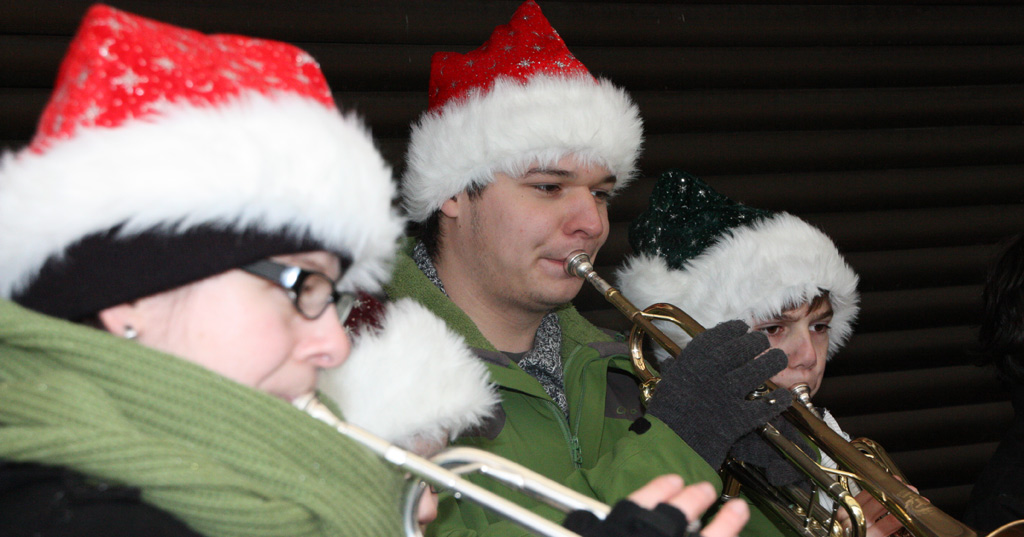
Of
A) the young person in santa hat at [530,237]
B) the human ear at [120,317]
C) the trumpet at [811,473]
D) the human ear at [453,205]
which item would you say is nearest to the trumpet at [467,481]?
the human ear at [120,317]

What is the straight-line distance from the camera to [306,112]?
3.01ft

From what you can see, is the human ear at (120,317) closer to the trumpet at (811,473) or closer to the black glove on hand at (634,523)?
the black glove on hand at (634,523)

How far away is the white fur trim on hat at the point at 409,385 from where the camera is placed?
3.49 feet

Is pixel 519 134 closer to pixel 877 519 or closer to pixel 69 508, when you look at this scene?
pixel 877 519

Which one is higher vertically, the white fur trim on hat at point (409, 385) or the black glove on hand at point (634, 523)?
the black glove on hand at point (634, 523)

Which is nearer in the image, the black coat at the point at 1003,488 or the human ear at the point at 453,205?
the black coat at the point at 1003,488

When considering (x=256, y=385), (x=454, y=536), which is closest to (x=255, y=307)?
(x=256, y=385)

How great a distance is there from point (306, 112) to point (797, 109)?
7.84ft

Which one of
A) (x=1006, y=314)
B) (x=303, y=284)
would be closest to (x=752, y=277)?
(x=1006, y=314)

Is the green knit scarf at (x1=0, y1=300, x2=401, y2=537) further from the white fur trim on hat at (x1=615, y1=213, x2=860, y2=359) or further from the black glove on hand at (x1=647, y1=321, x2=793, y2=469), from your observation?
the white fur trim on hat at (x1=615, y1=213, x2=860, y2=359)

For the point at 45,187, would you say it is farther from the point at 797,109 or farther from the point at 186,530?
the point at 797,109

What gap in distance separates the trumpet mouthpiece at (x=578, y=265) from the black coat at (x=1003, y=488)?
96 cm

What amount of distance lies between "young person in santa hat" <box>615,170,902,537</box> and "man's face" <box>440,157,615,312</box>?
28 cm

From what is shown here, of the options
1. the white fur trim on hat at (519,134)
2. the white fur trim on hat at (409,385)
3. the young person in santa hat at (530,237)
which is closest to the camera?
the white fur trim on hat at (409,385)
